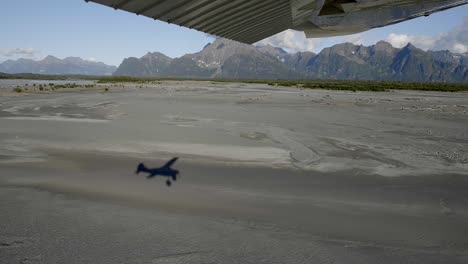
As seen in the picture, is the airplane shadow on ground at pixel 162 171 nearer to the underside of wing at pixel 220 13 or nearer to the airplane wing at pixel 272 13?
the airplane wing at pixel 272 13

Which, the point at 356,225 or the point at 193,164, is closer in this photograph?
the point at 356,225

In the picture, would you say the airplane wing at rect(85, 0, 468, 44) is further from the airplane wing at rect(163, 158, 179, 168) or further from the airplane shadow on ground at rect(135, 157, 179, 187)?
the airplane wing at rect(163, 158, 179, 168)

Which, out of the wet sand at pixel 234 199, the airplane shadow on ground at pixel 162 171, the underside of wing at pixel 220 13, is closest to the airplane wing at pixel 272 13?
the underside of wing at pixel 220 13

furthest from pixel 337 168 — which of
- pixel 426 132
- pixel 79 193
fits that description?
pixel 426 132

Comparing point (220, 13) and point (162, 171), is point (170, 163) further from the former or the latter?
point (220, 13)

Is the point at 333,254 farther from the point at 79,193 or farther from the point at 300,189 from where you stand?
the point at 79,193

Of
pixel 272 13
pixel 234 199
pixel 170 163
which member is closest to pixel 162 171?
pixel 170 163

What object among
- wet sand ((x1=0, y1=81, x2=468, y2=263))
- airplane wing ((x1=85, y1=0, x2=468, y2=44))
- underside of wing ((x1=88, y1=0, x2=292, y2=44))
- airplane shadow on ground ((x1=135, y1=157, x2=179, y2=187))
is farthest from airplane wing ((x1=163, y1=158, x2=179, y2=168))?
underside of wing ((x1=88, y1=0, x2=292, y2=44))

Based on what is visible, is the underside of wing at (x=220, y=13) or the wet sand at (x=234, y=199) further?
the wet sand at (x=234, y=199)
